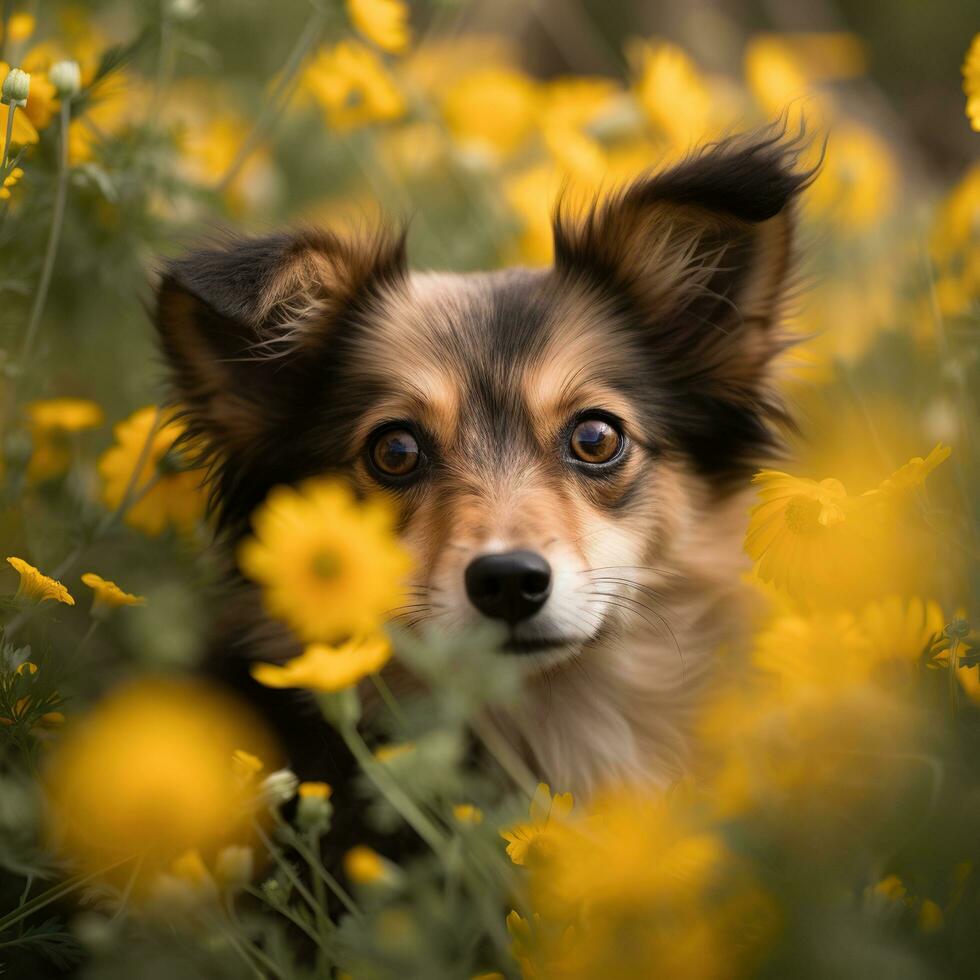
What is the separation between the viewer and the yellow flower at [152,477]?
2.91 metres

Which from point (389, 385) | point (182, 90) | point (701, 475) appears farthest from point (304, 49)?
point (182, 90)

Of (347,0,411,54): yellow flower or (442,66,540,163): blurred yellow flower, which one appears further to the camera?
(442,66,540,163): blurred yellow flower

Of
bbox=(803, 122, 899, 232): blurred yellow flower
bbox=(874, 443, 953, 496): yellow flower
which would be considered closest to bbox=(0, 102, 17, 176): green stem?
bbox=(874, 443, 953, 496): yellow flower

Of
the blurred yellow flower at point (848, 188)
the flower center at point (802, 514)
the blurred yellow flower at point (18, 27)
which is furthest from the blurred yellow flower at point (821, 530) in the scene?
the blurred yellow flower at point (848, 188)

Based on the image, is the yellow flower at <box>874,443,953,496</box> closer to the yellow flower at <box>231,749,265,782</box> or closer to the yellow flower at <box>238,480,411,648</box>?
the yellow flower at <box>238,480,411,648</box>

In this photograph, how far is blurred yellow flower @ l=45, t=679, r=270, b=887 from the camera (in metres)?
1.72

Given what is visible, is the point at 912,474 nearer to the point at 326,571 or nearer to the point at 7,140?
the point at 326,571

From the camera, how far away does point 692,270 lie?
3.07 m

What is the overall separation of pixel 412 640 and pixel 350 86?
2572mm

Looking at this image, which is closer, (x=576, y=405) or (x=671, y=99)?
(x=576, y=405)

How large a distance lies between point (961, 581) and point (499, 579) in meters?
1.04

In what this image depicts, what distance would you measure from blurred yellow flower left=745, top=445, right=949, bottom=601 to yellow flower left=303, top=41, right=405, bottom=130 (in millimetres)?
2287

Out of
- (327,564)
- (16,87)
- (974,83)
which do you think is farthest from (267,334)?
(974,83)

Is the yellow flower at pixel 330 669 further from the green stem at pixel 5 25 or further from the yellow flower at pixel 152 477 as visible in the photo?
the green stem at pixel 5 25
